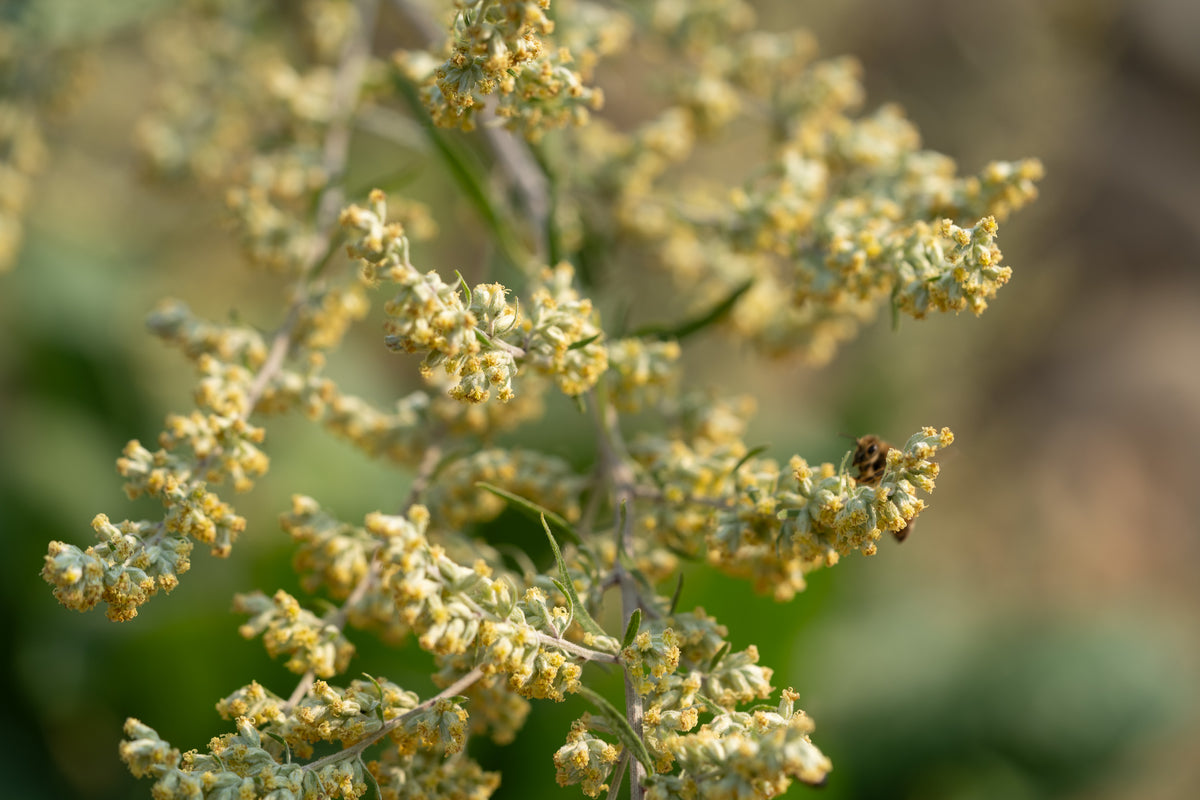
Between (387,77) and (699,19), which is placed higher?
(699,19)

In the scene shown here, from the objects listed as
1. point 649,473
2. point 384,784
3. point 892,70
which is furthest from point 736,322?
point 892,70

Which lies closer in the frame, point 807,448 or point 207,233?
point 807,448

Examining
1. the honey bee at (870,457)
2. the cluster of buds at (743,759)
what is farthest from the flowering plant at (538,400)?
the honey bee at (870,457)

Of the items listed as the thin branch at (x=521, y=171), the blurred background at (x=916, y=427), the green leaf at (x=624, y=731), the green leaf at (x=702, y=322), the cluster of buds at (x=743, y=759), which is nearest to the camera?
the cluster of buds at (x=743, y=759)

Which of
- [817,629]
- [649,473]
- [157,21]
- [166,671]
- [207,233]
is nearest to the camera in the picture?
[649,473]

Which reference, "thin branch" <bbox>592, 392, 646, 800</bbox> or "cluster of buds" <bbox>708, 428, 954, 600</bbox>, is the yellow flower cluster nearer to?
"thin branch" <bbox>592, 392, 646, 800</bbox>

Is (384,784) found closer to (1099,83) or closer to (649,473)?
(649,473)

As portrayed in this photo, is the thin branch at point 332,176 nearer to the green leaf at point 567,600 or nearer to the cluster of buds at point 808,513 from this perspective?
the green leaf at point 567,600

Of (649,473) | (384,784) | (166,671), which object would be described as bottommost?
(384,784)
